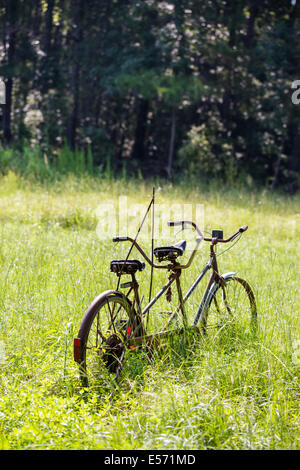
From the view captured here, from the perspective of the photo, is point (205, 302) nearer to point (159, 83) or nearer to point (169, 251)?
point (169, 251)

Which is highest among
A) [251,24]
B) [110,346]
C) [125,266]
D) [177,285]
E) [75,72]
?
[251,24]

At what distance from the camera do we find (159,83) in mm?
18391

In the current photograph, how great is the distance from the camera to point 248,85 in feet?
66.6

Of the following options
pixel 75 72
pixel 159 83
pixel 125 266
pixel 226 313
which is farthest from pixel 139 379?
pixel 75 72

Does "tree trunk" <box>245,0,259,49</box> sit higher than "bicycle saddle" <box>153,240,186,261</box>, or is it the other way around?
"tree trunk" <box>245,0,259,49</box>

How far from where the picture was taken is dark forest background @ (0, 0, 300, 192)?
18859 millimetres

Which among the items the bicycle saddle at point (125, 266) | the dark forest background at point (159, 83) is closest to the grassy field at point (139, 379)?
the bicycle saddle at point (125, 266)

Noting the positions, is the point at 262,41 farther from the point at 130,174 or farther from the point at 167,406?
the point at 167,406

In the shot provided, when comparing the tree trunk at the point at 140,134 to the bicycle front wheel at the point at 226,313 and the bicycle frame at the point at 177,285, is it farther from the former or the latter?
the bicycle frame at the point at 177,285

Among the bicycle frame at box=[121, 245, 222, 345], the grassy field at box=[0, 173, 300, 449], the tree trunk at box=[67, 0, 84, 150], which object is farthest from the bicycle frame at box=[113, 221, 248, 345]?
the tree trunk at box=[67, 0, 84, 150]

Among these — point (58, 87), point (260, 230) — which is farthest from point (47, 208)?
point (58, 87)

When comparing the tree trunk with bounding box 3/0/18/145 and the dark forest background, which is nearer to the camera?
the dark forest background

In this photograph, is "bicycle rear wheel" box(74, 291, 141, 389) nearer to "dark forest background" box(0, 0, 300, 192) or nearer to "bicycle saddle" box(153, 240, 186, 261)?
"bicycle saddle" box(153, 240, 186, 261)

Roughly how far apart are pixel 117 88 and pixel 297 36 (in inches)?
Result: 244
